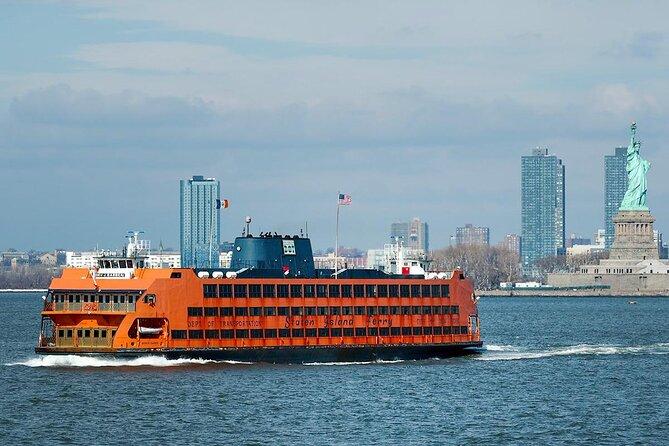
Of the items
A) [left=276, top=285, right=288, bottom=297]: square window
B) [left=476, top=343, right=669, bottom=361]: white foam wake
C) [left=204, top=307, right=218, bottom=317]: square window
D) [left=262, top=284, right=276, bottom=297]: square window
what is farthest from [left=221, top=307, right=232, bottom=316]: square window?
[left=476, top=343, right=669, bottom=361]: white foam wake

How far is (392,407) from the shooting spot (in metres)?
68.8

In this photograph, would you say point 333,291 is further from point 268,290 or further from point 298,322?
point 268,290

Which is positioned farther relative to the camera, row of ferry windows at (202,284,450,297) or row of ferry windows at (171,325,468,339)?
row of ferry windows at (202,284,450,297)

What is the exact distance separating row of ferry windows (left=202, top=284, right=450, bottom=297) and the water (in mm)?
3980

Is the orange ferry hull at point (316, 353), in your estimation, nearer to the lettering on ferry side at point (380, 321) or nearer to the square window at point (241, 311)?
the lettering on ferry side at point (380, 321)

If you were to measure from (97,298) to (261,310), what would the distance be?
954 cm

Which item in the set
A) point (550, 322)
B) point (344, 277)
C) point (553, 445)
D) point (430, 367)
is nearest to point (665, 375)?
point (430, 367)

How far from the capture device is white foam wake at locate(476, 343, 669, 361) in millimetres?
95750

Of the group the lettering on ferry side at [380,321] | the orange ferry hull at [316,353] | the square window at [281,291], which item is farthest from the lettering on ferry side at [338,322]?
the square window at [281,291]

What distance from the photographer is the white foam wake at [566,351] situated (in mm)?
95750

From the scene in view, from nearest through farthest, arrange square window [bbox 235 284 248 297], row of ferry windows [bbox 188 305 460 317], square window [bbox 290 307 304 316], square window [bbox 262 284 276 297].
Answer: row of ferry windows [bbox 188 305 460 317]
square window [bbox 235 284 248 297]
square window [bbox 262 284 276 297]
square window [bbox 290 307 304 316]

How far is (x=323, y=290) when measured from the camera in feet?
288

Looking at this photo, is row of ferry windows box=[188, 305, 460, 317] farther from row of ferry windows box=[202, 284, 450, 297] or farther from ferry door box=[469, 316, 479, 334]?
ferry door box=[469, 316, 479, 334]

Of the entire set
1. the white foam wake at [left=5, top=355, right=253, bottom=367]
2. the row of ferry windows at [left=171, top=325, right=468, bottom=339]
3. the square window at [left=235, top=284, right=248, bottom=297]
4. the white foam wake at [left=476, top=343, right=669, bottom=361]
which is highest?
the square window at [left=235, top=284, right=248, bottom=297]
